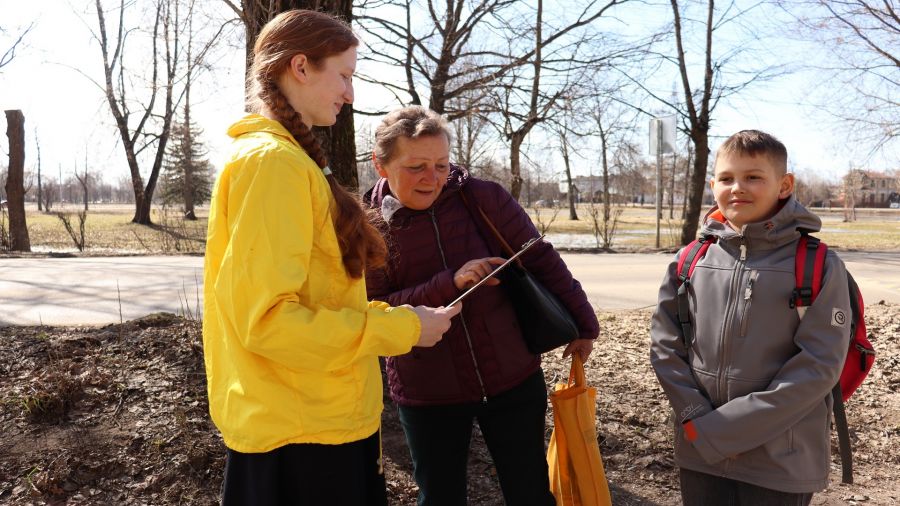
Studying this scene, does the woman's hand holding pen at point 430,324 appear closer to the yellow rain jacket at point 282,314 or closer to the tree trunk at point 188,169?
the yellow rain jacket at point 282,314

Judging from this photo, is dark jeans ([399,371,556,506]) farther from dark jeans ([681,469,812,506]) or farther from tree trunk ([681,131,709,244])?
tree trunk ([681,131,709,244])

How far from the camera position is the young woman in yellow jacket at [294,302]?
1480 millimetres

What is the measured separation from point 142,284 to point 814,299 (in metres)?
9.29

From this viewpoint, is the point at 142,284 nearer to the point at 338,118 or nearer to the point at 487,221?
the point at 338,118

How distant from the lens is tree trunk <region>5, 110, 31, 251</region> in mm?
15234

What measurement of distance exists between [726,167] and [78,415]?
3.41m

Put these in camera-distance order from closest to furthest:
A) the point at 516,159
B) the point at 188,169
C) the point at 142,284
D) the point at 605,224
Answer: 1. the point at 142,284
2. the point at 516,159
3. the point at 605,224
4. the point at 188,169

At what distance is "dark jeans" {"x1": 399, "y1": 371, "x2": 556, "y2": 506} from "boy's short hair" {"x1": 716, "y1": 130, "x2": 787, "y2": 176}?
1.09 meters

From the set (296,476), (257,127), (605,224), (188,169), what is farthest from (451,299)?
(188,169)

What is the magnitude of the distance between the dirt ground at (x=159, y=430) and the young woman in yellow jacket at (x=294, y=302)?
1714mm

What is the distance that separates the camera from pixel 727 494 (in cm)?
229

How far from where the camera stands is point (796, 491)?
6.86 ft

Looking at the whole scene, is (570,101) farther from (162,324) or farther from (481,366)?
(481,366)

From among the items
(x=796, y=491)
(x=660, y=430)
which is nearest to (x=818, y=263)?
(x=796, y=491)
